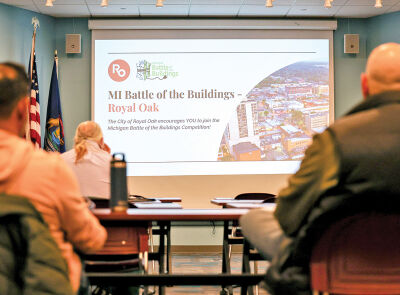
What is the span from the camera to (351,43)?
24.0 feet

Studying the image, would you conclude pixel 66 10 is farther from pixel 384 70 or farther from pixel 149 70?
pixel 384 70

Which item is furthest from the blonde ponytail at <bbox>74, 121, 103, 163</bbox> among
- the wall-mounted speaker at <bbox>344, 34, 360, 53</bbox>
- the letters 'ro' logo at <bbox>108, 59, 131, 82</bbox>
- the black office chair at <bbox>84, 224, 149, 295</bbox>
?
the wall-mounted speaker at <bbox>344, 34, 360, 53</bbox>

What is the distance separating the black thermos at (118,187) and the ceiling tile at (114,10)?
4.65 meters

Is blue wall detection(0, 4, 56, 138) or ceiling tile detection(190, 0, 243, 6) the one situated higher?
ceiling tile detection(190, 0, 243, 6)

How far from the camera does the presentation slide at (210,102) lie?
7.05 meters

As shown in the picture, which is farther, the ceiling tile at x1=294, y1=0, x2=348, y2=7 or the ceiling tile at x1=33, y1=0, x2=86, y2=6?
the ceiling tile at x1=294, y1=0, x2=348, y2=7

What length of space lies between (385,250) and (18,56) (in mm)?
5734

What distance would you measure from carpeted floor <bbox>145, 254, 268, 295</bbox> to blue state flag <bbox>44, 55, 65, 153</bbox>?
6.76 ft

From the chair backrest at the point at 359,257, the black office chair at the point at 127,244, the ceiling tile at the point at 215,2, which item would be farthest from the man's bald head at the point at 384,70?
the ceiling tile at the point at 215,2

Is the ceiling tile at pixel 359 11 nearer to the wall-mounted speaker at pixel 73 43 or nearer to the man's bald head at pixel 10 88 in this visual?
the wall-mounted speaker at pixel 73 43

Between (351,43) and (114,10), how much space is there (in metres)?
3.25

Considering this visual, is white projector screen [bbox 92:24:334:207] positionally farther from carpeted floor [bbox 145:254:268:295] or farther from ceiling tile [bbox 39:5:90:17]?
carpeted floor [bbox 145:254:268:295]

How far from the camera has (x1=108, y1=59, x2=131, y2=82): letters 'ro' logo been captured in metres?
7.05


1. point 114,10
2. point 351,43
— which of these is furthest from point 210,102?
point 351,43
